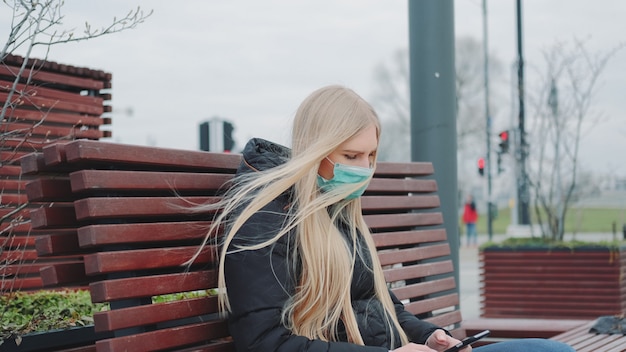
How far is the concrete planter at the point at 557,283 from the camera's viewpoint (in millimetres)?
8875

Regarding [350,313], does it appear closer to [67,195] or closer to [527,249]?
[67,195]

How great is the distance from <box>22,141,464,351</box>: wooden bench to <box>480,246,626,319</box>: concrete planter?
6.32m

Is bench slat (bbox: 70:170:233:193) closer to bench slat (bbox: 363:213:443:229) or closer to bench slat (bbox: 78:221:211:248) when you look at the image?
bench slat (bbox: 78:221:211:248)

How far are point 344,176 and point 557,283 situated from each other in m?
6.46

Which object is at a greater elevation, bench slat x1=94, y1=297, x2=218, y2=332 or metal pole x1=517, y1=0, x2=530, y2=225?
metal pole x1=517, y1=0, x2=530, y2=225

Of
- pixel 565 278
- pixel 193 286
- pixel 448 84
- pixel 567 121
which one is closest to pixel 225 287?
pixel 193 286

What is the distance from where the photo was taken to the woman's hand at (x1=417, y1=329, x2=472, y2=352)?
125 inches

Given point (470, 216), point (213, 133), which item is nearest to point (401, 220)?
point (213, 133)

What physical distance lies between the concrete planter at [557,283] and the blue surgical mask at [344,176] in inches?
250

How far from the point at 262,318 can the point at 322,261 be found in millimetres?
311

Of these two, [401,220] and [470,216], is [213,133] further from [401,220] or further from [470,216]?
[470,216]

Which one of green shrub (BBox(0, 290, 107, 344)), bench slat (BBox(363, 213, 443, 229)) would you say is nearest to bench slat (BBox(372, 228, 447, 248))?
bench slat (BBox(363, 213, 443, 229))

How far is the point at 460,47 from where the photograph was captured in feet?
145

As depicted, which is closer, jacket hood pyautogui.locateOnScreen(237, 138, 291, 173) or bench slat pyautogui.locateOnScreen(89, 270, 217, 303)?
bench slat pyautogui.locateOnScreen(89, 270, 217, 303)
